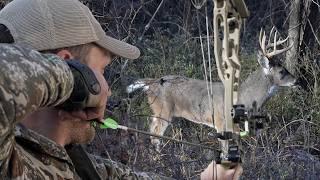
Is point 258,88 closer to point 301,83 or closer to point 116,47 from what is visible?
point 301,83

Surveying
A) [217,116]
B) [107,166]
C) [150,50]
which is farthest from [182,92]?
[107,166]

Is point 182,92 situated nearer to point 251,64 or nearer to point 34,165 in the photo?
point 251,64

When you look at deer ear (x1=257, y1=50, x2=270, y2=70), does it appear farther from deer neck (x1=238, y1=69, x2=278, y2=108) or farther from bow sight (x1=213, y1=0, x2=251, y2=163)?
bow sight (x1=213, y1=0, x2=251, y2=163)

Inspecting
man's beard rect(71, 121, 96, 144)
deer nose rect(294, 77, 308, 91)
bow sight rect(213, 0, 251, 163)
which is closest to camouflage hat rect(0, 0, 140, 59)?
man's beard rect(71, 121, 96, 144)

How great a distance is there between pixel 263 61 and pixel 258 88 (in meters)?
0.38

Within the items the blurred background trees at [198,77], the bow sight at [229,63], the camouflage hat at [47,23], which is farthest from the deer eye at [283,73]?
the camouflage hat at [47,23]

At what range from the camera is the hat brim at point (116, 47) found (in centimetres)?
212

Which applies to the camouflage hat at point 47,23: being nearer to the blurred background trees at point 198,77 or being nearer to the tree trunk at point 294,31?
the blurred background trees at point 198,77

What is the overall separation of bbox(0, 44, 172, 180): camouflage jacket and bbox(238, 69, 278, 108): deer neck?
790 centimetres

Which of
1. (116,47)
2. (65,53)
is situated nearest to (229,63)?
(116,47)

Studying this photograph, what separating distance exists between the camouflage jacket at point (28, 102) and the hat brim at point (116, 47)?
0.47 meters

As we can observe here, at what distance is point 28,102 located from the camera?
128 cm

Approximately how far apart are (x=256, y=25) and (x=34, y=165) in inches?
478

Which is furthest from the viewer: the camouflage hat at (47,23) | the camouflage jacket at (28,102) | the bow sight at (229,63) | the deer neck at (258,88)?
the deer neck at (258,88)
